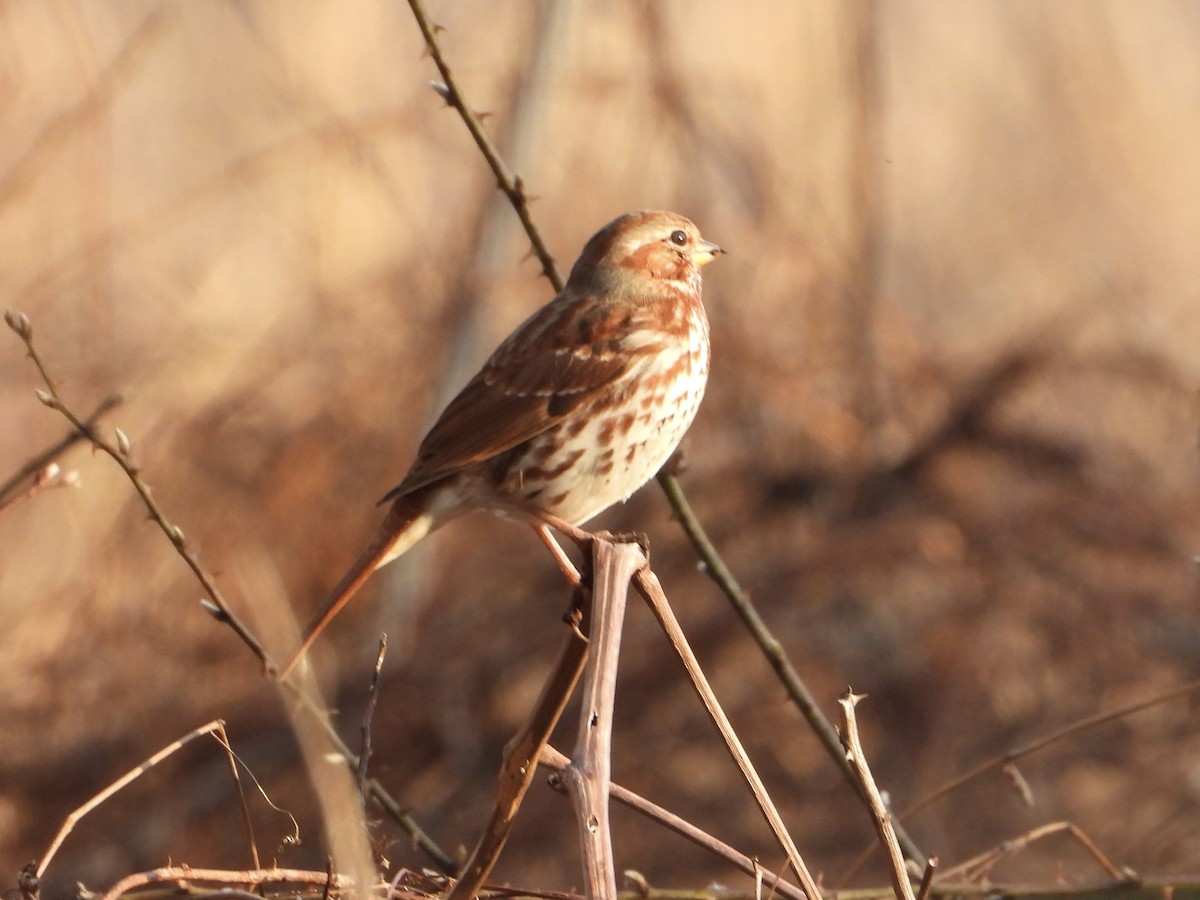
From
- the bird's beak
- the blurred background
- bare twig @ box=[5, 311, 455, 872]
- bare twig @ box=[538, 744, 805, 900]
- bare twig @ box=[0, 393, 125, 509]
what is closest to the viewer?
bare twig @ box=[538, 744, 805, 900]

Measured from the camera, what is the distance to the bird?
3.56 m

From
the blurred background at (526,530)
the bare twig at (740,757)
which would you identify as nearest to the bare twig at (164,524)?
the bare twig at (740,757)

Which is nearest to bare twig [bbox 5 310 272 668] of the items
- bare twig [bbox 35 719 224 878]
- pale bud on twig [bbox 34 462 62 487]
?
pale bud on twig [bbox 34 462 62 487]

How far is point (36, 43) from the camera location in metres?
6.79

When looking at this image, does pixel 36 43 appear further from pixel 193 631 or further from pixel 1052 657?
pixel 1052 657

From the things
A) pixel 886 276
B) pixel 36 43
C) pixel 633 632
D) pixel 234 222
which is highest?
pixel 36 43

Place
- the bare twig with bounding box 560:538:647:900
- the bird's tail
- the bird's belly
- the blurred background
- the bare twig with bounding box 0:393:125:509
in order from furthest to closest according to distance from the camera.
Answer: the blurred background → the bird's belly → the bird's tail → the bare twig with bounding box 0:393:125:509 → the bare twig with bounding box 560:538:647:900

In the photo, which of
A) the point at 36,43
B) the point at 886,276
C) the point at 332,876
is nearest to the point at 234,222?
the point at 36,43

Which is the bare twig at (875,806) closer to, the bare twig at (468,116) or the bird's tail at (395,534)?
the bare twig at (468,116)

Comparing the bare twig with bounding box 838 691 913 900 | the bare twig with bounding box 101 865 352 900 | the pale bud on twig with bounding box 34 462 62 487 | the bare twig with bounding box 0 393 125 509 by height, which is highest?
the bare twig with bounding box 0 393 125 509

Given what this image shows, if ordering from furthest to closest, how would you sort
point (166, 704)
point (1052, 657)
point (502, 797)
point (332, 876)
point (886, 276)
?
point (886, 276) → point (1052, 657) → point (166, 704) → point (332, 876) → point (502, 797)

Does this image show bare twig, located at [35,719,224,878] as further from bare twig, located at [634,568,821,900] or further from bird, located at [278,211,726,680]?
bird, located at [278,211,726,680]

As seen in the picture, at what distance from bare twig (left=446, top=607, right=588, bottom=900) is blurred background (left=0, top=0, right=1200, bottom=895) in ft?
12.9

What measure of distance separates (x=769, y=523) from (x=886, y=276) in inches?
99.5
